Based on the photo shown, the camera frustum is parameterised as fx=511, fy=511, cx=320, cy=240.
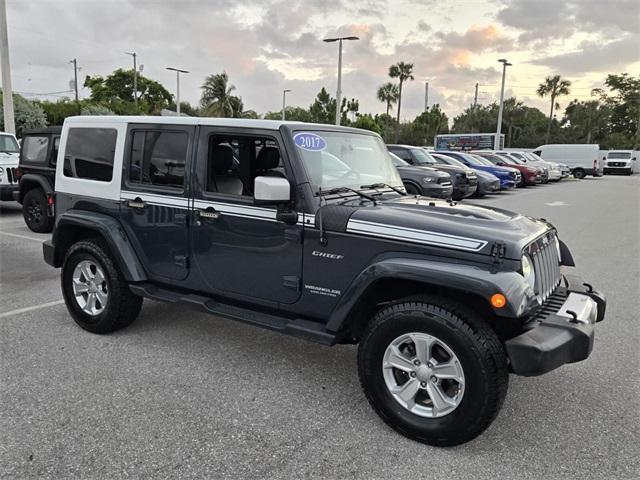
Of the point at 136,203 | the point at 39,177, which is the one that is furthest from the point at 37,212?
the point at 136,203

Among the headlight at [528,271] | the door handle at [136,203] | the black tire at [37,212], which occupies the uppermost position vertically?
the door handle at [136,203]

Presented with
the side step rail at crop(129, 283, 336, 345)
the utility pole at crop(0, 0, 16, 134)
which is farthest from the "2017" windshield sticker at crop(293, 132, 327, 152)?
the utility pole at crop(0, 0, 16, 134)

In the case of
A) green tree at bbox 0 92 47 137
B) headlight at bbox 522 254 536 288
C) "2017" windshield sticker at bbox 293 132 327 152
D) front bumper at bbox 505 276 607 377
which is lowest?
front bumper at bbox 505 276 607 377

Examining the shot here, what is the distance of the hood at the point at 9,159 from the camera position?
424 inches

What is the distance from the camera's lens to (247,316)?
11.8 ft

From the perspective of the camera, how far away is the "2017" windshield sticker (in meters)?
3.48

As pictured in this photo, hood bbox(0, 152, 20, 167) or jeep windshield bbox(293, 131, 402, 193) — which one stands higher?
jeep windshield bbox(293, 131, 402, 193)

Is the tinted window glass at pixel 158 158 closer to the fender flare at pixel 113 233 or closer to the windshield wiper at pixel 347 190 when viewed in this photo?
the fender flare at pixel 113 233

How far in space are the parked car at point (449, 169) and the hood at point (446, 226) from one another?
11.9 m

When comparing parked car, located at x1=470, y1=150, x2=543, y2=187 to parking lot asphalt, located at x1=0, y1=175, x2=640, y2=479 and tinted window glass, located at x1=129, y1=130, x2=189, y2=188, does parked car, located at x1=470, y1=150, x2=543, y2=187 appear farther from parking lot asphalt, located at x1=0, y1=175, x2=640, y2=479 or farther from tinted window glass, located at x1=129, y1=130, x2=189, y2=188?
tinted window glass, located at x1=129, y1=130, x2=189, y2=188

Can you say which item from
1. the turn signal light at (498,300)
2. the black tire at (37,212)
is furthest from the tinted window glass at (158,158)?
the black tire at (37,212)

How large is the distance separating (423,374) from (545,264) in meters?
1.08

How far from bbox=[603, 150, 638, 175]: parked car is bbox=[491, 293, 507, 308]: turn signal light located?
40.3 m

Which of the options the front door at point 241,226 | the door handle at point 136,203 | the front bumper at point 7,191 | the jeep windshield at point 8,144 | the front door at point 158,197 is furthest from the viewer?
the jeep windshield at point 8,144
